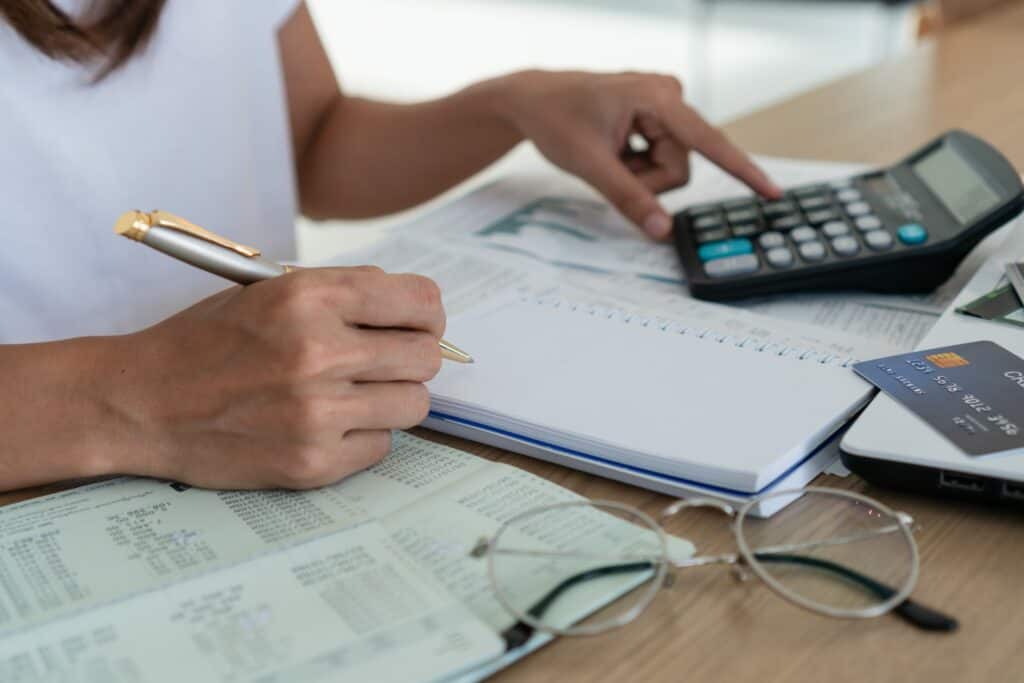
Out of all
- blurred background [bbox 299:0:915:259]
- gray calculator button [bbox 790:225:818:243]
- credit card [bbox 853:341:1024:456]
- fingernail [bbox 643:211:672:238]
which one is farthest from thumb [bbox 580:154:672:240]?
blurred background [bbox 299:0:915:259]

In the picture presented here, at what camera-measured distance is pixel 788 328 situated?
1.92ft

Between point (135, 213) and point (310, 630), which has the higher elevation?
point (135, 213)

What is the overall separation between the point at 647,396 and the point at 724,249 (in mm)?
202

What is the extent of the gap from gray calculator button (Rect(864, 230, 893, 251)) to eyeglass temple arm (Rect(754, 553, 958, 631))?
0.94 ft

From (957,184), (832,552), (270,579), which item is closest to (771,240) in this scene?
(957,184)

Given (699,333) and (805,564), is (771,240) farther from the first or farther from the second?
(805,564)

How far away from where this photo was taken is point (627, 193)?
0.78 metres

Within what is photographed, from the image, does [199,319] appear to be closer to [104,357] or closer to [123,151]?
[104,357]

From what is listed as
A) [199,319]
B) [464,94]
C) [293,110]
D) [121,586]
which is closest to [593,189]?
[464,94]

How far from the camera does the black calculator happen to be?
2.08 feet

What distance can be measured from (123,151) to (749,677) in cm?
63

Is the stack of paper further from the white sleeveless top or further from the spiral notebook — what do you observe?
the white sleeveless top

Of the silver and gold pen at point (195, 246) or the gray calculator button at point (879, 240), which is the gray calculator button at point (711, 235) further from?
the silver and gold pen at point (195, 246)

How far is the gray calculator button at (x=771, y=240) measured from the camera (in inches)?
26.5
